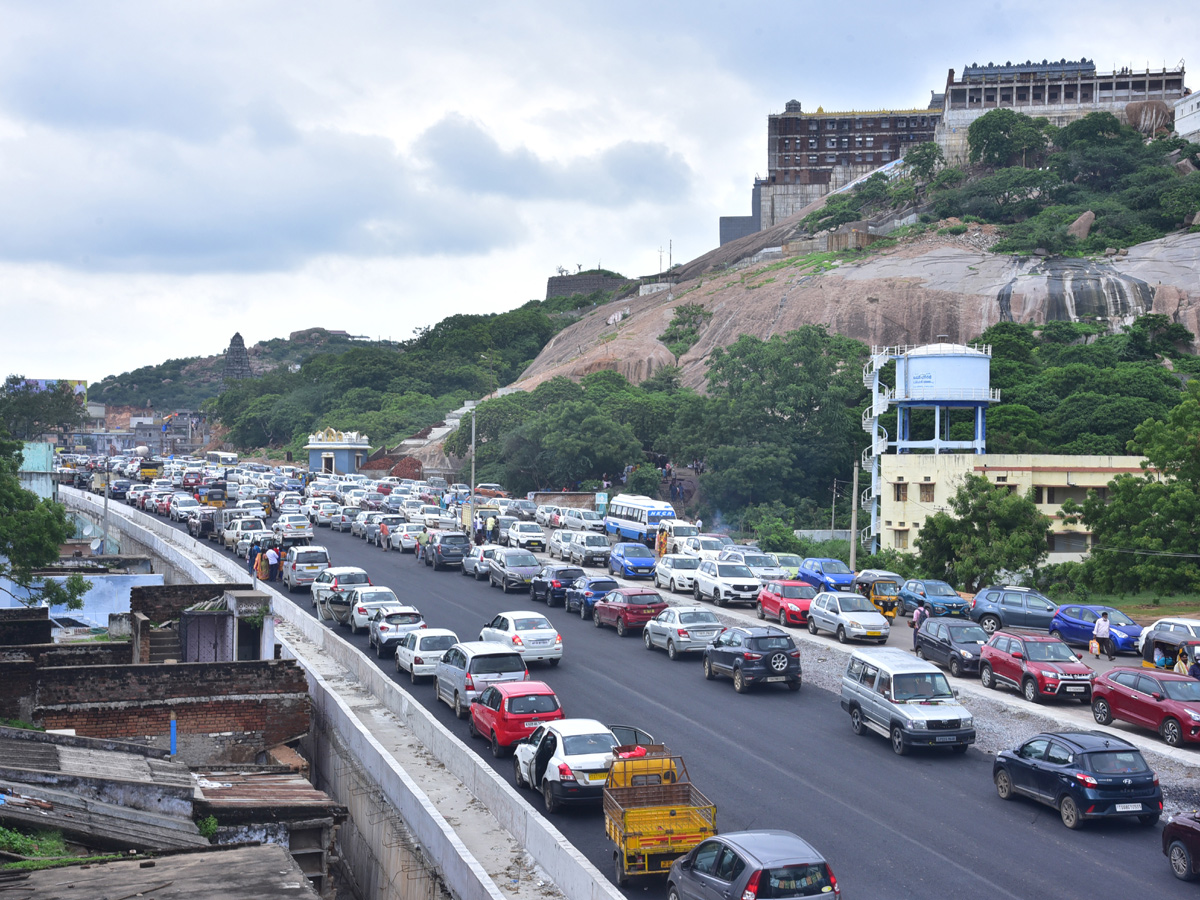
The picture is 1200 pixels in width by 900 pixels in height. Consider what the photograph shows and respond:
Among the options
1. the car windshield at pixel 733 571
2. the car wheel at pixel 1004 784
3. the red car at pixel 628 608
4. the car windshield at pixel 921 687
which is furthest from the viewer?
the car windshield at pixel 733 571

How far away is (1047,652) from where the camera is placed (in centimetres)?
2414

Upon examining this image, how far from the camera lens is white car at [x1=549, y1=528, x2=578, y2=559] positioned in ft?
153

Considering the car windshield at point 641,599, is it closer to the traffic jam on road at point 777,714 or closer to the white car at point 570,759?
the traffic jam on road at point 777,714

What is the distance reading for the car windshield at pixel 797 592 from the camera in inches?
1280

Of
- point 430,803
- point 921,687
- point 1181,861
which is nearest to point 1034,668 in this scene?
point 921,687

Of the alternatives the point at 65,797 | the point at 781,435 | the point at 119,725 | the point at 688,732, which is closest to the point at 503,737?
the point at 688,732

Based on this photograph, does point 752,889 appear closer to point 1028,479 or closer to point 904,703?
point 904,703

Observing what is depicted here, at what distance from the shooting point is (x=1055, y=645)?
24297 mm

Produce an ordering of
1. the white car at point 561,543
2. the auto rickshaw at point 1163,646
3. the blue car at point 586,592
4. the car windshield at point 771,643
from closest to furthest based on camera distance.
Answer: the car windshield at point 771,643 → the auto rickshaw at point 1163,646 → the blue car at point 586,592 → the white car at point 561,543

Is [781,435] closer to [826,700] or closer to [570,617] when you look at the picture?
[570,617]

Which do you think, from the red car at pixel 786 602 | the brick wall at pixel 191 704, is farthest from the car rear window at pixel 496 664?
the red car at pixel 786 602

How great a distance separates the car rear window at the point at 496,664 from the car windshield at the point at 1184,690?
12.6 meters

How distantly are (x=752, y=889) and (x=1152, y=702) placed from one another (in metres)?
12.4

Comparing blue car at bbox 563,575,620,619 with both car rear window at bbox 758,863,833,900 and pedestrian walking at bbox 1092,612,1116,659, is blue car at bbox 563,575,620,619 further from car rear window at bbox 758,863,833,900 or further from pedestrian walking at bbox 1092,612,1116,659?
car rear window at bbox 758,863,833,900
